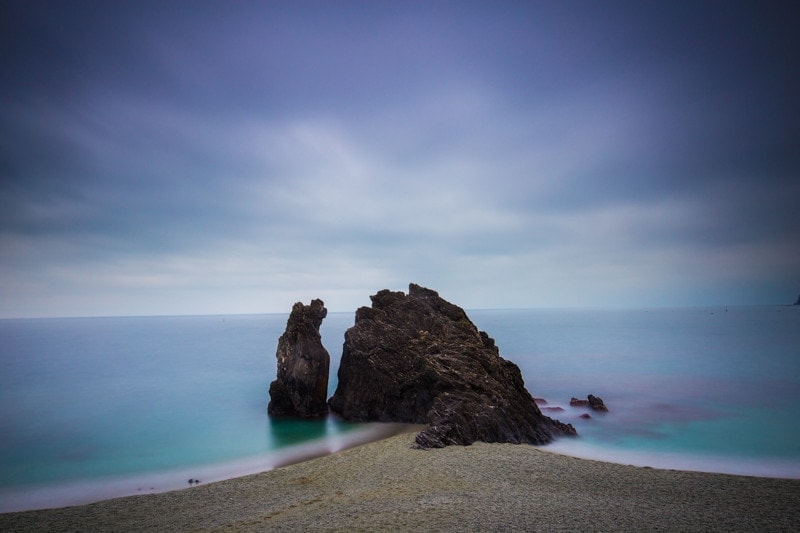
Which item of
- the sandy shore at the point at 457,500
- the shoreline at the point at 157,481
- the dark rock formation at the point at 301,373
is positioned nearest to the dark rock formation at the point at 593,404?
the sandy shore at the point at 457,500

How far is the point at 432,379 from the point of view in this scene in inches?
1056

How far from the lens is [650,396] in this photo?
3866 cm

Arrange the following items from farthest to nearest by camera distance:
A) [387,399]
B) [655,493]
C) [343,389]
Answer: [343,389], [387,399], [655,493]

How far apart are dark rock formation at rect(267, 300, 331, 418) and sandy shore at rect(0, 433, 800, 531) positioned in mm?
11592

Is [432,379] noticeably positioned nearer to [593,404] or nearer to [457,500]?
[457,500]

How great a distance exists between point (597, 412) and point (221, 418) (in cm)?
3064

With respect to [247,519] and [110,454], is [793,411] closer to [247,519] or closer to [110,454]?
→ [247,519]

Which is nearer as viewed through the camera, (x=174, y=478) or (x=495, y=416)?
(x=174, y=478)

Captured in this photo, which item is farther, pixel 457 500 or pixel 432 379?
pixel 432 379

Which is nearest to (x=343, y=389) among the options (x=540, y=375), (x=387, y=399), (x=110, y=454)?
(x=387, y=399)

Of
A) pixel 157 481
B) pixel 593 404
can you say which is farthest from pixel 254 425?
pixel 593 404

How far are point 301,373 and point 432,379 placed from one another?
429 inches

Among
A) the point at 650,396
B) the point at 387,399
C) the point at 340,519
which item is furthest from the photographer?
the point at 650,396

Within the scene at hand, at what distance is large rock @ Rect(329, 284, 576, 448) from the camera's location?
22.8m
